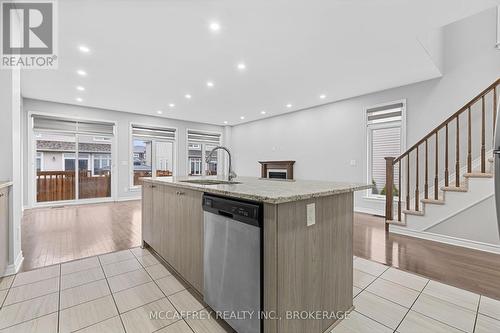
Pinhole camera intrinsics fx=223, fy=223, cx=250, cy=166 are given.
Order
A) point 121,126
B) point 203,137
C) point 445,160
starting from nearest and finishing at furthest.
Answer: point 445,160
point 121,126
point 203,137

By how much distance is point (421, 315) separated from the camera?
1.62 m

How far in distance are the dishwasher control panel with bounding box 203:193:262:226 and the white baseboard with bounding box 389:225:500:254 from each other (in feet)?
11.1

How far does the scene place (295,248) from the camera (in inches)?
47.9

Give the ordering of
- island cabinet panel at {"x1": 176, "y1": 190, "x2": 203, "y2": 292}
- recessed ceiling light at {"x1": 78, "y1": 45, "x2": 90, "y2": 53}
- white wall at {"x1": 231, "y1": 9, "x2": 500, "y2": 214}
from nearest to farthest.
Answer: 1. island cabinet panel at {"x1": 176, "y1": 190, "x2": 203, "y2": 292}
2. recessed ceiling light at {"x1": 78, "y1": 45, "x2": 90, "y2": 53}
3. white wall at {"x1": 231, "y1": 9, "x2": 500, "y2": 214}

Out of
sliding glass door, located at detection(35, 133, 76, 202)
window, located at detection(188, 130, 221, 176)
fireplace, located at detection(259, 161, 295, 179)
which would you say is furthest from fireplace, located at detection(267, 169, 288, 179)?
sliding glass door, located at detection(35, 133, 76, 202)

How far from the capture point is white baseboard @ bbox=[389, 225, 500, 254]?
2.84 m

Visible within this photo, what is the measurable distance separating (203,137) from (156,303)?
7165 millimetres

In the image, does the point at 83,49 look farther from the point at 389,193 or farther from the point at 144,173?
the point at 389,193

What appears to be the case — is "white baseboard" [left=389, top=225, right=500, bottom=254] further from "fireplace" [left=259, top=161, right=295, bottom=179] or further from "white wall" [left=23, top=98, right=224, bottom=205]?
"white wall" [left=23, top=98, right=224, bottom=205]

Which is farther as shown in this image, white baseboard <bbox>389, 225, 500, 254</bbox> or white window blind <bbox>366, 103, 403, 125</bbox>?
white window blind <bbox>366, 103, 403, 125</bbox>

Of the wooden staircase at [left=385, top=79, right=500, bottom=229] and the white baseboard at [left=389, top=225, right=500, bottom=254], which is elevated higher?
the wooden staircase at [left=385, top=79, right=500, bottom=229]

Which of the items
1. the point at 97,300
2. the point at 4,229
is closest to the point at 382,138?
the point at 97,300

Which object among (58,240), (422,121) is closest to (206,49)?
(58,240)

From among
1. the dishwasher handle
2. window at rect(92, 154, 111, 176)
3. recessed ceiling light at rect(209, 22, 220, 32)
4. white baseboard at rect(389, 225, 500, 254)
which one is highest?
recessed ceiling light at rect(209, 22, 220, 32)
